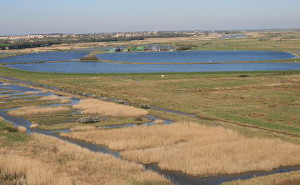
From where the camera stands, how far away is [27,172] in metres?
21.8

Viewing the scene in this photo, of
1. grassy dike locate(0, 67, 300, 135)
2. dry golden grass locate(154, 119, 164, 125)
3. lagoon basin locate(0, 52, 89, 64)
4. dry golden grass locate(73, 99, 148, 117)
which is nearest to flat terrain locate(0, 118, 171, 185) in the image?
dry golden grass locate(154, 119, 164, 125)

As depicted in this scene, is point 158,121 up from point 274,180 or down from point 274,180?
down

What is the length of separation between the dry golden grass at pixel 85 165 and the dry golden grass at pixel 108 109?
13.5 m

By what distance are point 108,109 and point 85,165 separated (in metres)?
21.5

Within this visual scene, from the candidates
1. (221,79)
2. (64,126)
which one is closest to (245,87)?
(221,79)

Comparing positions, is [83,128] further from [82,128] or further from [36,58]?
[36,58]

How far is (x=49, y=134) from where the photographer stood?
3425 cm

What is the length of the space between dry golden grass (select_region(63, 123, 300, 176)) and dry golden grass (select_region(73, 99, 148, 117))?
7643mm

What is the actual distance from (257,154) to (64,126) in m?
19.9

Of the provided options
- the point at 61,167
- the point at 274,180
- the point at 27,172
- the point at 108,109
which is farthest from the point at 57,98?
the point at 274,180

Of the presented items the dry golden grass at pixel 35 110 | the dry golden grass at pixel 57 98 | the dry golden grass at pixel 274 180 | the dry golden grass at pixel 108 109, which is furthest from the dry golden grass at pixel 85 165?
the dry golden grass at pixel 57 98

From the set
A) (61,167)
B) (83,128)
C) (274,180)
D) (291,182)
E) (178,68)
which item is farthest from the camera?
(178,68)

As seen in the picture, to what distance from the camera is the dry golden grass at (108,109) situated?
42.9 metres

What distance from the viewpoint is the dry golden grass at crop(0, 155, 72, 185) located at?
2027 centimetres
